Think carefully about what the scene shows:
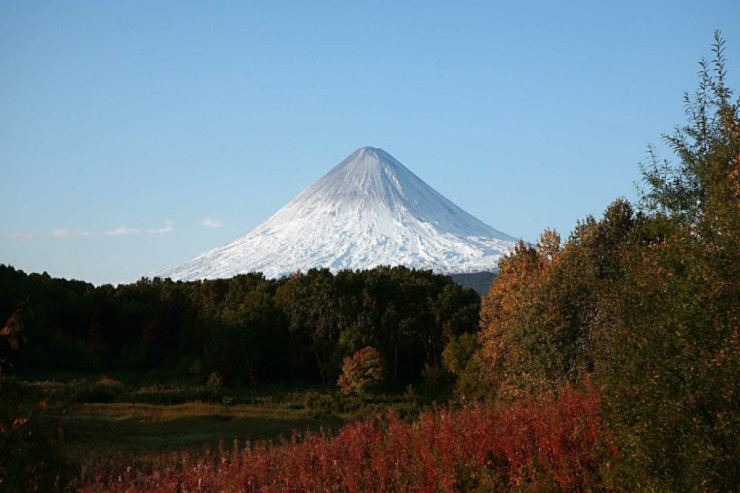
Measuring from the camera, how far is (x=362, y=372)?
59.0m

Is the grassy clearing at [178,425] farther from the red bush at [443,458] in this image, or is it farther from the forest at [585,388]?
the red bush at [443,458]

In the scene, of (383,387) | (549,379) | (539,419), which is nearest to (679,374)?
(539,419)

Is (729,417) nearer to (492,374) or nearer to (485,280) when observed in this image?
(492,374)

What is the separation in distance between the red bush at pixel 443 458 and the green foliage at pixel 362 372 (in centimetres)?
4097

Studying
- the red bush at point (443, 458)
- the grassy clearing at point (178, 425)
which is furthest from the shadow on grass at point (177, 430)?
the red bush at point (443, 458)

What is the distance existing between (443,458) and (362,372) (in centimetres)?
4471

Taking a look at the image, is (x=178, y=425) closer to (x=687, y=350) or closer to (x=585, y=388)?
(x=585, y=388)

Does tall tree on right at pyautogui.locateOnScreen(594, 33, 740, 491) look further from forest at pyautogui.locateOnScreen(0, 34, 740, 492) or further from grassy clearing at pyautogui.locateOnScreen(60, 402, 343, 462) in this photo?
grassy clearing at pyautogui.locateOnScreen(60, 402, 343, 462)

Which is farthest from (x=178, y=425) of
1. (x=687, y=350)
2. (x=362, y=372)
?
(x=687, y=350)

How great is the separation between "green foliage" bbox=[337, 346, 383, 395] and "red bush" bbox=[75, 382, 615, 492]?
4097 cm

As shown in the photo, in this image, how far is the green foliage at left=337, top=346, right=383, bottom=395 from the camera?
191ft

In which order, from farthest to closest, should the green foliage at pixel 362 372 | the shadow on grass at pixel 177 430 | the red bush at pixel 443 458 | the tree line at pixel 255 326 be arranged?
the tree line at pixel 255 326, the green foliage at pixel 362 372, the shadow on grass at pixel 177 430, the red bush at pixel 443 458

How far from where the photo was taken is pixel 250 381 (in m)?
66.9

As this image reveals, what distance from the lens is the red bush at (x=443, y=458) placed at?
14219mm
